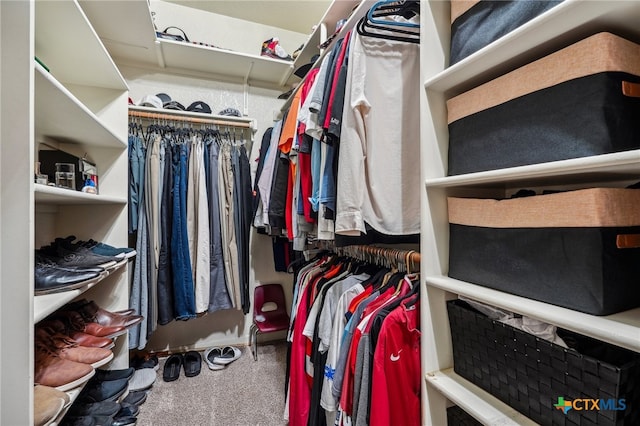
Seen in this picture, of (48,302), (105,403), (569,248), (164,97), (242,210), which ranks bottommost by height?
(105,403)

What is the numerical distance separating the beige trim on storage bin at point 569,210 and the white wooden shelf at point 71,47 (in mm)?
1512

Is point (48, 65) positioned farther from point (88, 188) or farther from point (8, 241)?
point (8, 241)

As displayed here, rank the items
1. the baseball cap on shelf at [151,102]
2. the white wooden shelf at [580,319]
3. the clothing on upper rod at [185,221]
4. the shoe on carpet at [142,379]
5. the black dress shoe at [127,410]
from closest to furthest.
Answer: the white wooden shelf at [580,319] → the black dress shoe at [127,410] → the shoe on carpet at [142,379] → the clothing on upper rod at [185,221] → the baseball cap on shelf at [151,102]

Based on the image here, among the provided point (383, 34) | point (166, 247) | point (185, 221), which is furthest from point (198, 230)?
point (383, 34)

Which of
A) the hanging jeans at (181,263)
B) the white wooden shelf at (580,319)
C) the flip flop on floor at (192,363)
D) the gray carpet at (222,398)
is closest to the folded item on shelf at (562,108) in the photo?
the white wooden shelf at (580,319)

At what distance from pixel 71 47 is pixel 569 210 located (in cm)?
184

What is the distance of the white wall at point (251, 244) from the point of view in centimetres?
217

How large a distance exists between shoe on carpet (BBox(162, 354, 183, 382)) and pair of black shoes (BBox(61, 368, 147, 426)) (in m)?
0.21

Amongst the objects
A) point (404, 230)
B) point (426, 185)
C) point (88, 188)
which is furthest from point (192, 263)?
point (426, 185)

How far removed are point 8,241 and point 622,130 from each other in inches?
54.0

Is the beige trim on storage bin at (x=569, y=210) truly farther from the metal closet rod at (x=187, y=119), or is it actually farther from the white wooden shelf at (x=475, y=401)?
the metal closet rod at (x=187, y=119)

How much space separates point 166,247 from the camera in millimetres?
1900

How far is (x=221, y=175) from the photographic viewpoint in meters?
2.05

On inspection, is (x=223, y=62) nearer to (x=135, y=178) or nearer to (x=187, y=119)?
(x=187, y=119)
